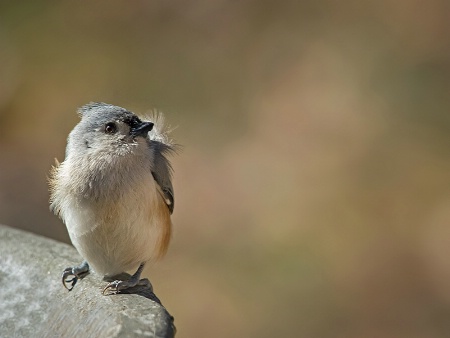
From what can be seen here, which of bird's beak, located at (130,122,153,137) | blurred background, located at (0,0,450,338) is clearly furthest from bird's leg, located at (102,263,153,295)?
blurred background, located at (0,0,450,338)

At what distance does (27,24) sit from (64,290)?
19.3 ft

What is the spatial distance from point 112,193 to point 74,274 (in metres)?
0.35

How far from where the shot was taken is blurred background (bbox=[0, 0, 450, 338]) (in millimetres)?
5660

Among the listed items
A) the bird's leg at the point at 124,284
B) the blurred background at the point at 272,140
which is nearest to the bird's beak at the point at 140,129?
the bird's leg at the point at 124,284

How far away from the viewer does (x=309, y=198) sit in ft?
20.8

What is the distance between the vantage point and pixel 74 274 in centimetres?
289

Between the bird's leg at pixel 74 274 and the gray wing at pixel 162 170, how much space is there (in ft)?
1.47

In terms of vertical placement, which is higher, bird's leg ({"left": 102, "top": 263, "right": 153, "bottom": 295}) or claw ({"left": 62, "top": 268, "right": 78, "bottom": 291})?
bird's leg ({"left": 102, "top": 263, "right": 153, "bottom": 295})

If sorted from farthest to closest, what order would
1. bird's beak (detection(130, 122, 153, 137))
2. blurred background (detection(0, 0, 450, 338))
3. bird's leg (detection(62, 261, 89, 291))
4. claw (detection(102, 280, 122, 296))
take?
blurred background (detection(0, 0, 450, 338)) → bird's beak (detection(130, 122, 153, 137)) → bird's leg (detection(62, 261, 89, 291)) → claw (detection(102, 280, 122, 296))

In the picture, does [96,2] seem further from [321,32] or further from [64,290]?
[64,290]

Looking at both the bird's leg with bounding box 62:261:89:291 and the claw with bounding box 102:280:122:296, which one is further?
the bird's leg with bounding box 62:261:89:291

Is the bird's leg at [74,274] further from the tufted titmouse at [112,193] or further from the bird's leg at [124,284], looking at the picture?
the bird's leg at [124,284]

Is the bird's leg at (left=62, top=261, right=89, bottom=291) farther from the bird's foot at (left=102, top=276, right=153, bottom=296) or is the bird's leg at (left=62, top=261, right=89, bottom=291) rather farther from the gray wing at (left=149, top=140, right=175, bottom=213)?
the gray wing at (left=149, top=140, right=175, bottom=213)

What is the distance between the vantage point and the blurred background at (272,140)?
223 inches
